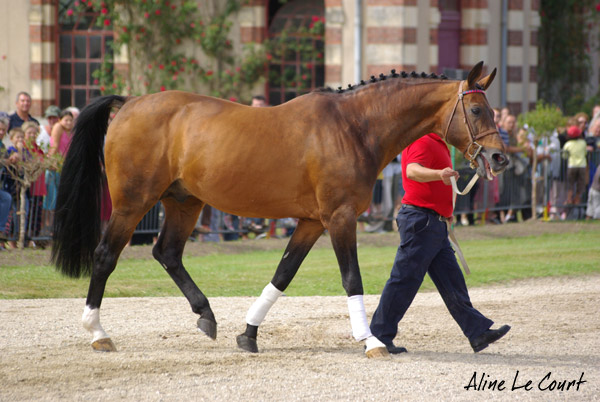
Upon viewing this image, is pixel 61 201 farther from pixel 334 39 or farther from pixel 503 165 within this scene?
pixel 334 39

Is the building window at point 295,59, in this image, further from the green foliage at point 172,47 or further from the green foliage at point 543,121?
the green foliage at point 543,121

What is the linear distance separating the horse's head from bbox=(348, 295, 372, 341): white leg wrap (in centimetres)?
125

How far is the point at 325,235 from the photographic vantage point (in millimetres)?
14945

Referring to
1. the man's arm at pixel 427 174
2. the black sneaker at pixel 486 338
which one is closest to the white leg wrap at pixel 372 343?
the black sneaker at pixel 486 338

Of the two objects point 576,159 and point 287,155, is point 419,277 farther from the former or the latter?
point 576,159

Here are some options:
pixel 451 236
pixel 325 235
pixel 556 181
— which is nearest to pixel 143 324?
pixel 451 236

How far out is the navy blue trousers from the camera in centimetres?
678

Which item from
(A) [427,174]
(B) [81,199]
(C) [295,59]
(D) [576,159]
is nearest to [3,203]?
(B) [81,199]

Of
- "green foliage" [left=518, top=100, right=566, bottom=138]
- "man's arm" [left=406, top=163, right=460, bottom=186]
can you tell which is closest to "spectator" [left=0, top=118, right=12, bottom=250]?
"man's arm" [left=406, top=163, right=460, bottom=186]

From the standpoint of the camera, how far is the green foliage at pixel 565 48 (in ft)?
76.5

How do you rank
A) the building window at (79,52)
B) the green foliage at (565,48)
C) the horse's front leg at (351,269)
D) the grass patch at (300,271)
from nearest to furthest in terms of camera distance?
the horse's front leg at (351,269), the grass patch at (300,271), the building window at (79,52), the green foliage at (565,48)

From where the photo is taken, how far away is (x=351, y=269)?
6551 mm

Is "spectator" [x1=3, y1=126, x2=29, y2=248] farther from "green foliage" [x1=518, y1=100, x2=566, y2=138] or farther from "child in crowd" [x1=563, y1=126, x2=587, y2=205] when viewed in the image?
"child in crowd" [x1=563, y1=126, x2=587, y2=205]

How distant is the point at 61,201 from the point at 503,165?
11.5 feet
